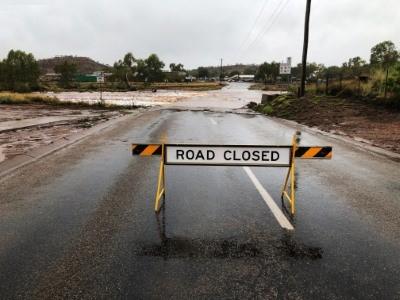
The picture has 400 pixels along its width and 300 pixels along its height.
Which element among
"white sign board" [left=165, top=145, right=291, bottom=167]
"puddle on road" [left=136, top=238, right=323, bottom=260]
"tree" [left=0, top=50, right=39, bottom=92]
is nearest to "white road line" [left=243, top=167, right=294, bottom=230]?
"puddle on road" [left=136, top=238, right=323, bottom=260]

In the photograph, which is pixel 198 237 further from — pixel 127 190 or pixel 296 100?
pixel 296 100

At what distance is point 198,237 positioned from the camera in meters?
4.70

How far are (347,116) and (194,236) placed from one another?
1789 centimetres

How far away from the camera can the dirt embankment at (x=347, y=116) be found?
14474mm

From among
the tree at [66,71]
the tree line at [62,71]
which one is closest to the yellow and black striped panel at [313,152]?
the tree line at [62,71]

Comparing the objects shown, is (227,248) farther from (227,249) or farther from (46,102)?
(46,102)

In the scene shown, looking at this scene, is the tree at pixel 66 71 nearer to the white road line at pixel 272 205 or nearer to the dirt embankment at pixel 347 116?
the dirt embankment at pixel 347 116

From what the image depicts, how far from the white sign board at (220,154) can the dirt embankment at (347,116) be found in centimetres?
764

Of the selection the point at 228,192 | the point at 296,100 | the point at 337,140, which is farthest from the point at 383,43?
the point at 228,192

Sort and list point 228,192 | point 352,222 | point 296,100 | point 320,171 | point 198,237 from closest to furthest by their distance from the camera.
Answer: point 198,237 → point 352,222 → point 228,192 → point 320,171 → point 296,100

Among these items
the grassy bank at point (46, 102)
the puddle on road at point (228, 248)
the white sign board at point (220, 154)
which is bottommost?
the grassy bank at point (46, 102)

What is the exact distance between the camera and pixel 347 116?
2033 cm

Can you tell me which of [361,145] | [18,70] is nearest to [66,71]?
[18,70]

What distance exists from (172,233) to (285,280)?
169 cm
